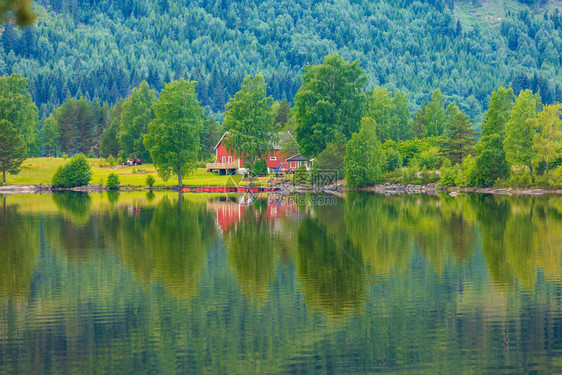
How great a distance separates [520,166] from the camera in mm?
82500

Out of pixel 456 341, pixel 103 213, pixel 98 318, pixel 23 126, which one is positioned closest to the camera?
pixel 456 341

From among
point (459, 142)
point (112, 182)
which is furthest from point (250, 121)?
point (459, 142)

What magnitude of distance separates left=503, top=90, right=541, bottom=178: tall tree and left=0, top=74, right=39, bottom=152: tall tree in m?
80.0

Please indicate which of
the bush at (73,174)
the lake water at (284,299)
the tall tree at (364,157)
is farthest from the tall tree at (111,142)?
the lake water at (284,299)

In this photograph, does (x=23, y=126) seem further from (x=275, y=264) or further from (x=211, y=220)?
(x=275, y=264)

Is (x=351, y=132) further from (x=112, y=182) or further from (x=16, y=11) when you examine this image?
(x=16, y=11)

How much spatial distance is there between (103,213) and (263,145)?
54.2 meters

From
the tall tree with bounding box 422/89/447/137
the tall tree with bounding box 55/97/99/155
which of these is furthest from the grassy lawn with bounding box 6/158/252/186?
the tall tree with bounding box 422/89/447/137

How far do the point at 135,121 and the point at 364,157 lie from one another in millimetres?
53243

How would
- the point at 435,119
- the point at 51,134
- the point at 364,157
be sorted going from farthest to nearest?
the point at 51,134, the point at 435,119, the point at 364,157

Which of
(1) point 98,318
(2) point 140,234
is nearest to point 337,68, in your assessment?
(2) point 140,234

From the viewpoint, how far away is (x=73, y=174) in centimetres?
10419

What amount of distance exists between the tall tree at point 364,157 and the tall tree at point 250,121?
1938 centimetres

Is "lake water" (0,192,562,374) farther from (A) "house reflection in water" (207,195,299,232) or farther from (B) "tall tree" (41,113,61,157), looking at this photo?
(B) "tall tree" (41,113,61,157)
